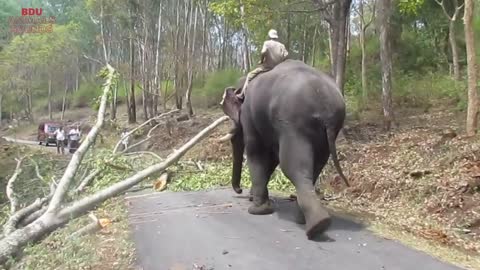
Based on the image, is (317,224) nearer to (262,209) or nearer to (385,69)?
(262,209)

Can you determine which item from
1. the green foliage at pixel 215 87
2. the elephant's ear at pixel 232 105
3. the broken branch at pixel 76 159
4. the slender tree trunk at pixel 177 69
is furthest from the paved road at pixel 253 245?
the green foliage at pixel 215 87

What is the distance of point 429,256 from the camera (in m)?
5.94

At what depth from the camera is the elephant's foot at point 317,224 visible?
6602 millimetres

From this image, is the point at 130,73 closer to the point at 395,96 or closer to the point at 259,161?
the point at 395,96

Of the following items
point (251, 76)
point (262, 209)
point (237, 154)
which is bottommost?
point (262, 209)

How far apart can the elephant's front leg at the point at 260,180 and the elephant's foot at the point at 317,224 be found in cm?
189

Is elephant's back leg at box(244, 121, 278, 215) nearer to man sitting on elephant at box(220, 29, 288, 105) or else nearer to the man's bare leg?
the man's bare leg

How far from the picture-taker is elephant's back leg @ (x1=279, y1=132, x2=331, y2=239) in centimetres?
699

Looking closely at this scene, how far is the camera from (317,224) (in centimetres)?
659

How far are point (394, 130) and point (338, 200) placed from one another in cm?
609

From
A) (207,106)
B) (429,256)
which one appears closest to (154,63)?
(207,106)

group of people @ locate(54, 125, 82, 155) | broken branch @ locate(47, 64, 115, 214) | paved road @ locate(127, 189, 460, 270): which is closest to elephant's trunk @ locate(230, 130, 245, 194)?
paved road @ locate(127, 189, 460, 270)

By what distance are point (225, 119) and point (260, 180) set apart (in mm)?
2300

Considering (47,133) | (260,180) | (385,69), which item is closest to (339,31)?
(385,69)
